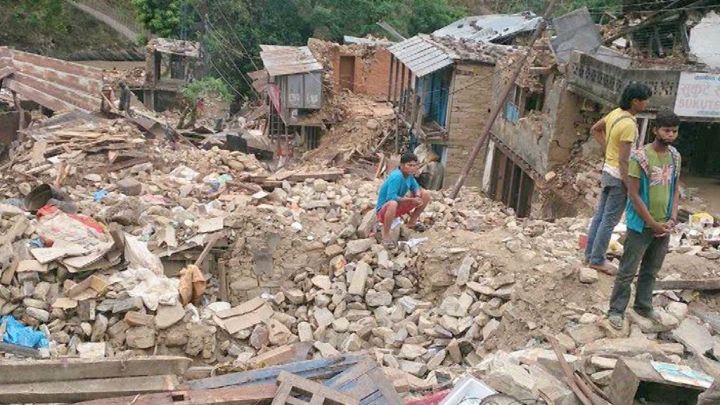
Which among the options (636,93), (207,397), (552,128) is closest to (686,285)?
(636,93)

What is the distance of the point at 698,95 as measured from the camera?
35.3ft

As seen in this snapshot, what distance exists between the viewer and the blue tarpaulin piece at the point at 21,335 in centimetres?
668

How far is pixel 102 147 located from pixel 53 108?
3098 mm

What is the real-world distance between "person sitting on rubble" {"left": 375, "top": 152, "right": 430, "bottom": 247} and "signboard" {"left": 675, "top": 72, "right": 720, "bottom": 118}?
5.27 metres

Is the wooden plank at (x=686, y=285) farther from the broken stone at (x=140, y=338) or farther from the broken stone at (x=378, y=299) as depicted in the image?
the broken stone at (x=140, y=338)

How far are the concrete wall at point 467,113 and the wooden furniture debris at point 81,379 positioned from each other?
46.7 ft

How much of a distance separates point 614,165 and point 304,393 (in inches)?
134

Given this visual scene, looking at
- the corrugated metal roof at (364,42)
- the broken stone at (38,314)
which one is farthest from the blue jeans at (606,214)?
the corrugated metal roof at (364,42)

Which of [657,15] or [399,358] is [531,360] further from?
[657,15]

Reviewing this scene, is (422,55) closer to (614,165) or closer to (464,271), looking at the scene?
(464,271)

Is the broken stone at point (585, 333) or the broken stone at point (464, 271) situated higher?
the broken stone at point (585, 333)

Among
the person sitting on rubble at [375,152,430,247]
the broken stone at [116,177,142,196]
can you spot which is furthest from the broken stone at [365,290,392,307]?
the broken stone at [116,177,142,196]

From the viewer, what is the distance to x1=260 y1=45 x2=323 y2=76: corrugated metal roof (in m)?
22.4

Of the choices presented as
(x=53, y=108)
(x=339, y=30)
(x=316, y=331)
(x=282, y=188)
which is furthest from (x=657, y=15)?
(x=339, y=30)
